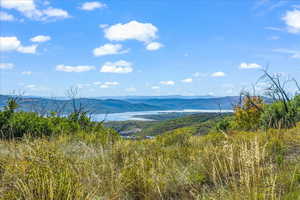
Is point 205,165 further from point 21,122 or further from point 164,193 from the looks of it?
point 21,122

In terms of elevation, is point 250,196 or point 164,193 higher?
point 250,196

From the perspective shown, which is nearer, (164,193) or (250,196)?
(250,196)

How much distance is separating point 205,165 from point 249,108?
25.5 m

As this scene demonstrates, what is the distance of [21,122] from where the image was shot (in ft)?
37.7

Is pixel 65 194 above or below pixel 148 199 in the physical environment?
above

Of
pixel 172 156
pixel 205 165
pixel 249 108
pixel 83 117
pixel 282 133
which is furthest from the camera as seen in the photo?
pixel 249 108

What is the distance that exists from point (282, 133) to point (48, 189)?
22.6 ft

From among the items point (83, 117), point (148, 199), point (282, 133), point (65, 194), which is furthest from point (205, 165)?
A: point (83, 117)

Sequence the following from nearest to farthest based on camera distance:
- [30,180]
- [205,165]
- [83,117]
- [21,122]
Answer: [30,180] → [205,165] → [21,122] → [83,117]

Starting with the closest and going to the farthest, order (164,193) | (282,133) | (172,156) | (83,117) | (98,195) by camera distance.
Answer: (98,195) < (164,193) < (172,156) < (282,133) < (83,117)

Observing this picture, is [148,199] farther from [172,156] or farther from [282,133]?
[282,133]

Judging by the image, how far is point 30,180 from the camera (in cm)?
345

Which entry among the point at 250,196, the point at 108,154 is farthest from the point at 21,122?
the point at 250,196

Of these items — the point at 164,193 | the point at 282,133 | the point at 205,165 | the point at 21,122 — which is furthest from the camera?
the point at 21,122
